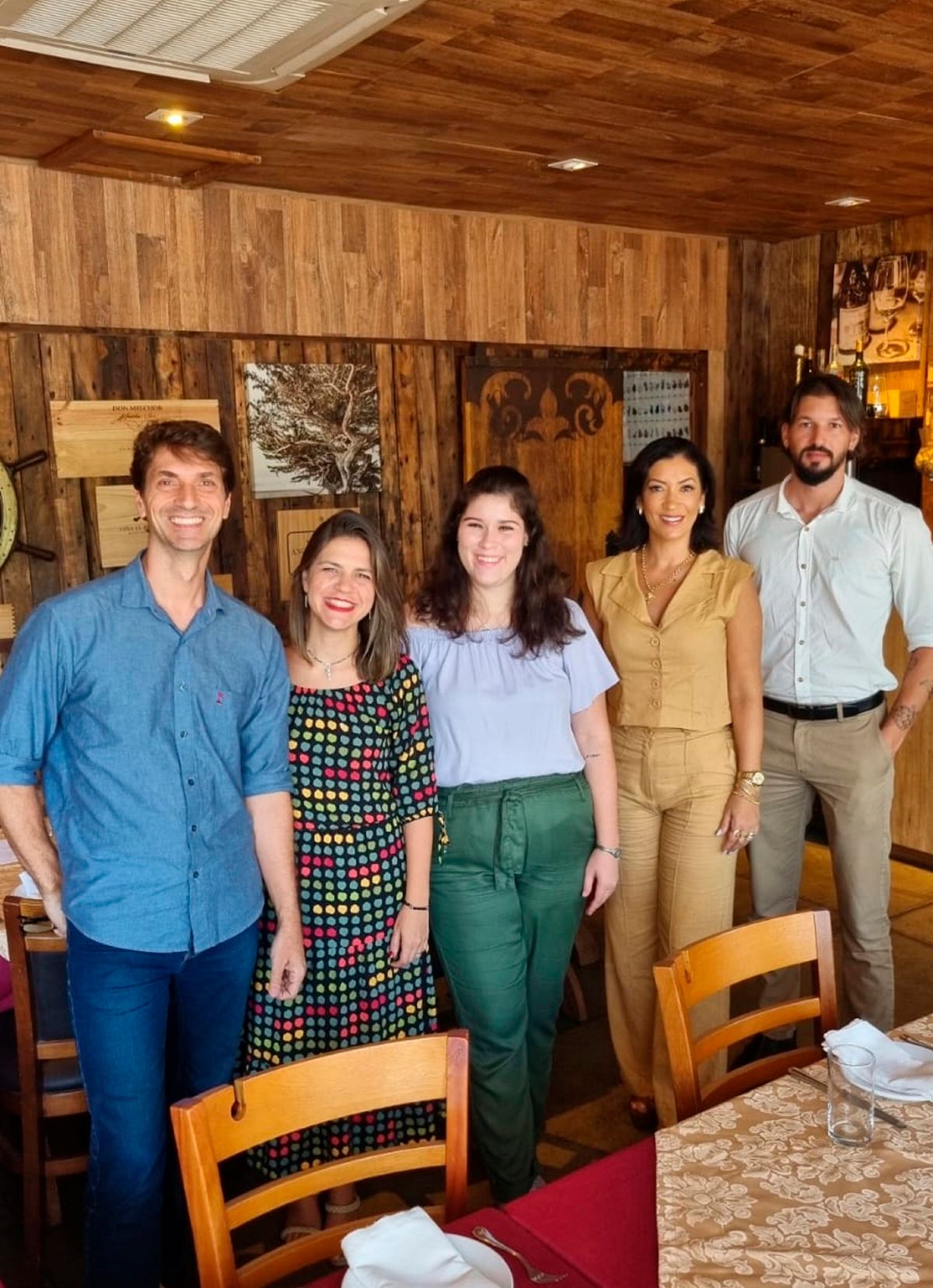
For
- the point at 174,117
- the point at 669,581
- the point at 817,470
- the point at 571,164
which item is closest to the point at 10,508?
the point at 174,117

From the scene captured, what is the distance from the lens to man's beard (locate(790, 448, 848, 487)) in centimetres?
301

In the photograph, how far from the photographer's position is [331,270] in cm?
468

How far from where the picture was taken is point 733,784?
2748 millimetres

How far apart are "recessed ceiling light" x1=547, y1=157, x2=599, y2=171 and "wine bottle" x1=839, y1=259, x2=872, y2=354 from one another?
1.98 m

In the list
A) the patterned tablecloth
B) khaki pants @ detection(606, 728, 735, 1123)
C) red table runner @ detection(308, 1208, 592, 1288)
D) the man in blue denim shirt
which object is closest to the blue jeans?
the man in blue denim shirt

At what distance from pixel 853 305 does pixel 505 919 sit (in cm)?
429

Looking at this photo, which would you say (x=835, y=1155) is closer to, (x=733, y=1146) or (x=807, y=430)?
(x=733, y=1146)

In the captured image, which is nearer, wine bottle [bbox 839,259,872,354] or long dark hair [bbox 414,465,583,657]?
long dark hair [bbox 414,465,583,657]

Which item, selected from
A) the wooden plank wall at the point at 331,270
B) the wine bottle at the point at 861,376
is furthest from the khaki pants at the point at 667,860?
the wine bottle at the point at 861,376

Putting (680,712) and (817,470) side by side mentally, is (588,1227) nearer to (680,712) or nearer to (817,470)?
(680,712)

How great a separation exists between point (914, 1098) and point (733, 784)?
1170mm

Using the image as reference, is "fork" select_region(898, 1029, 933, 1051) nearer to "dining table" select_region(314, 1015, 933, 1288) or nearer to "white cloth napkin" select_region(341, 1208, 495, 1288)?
"dining table" select_region(314, 1015, 933, 1288)

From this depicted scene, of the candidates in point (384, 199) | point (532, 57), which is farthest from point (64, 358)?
point (532, 57)

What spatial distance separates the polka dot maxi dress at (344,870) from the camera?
2.29 metres
